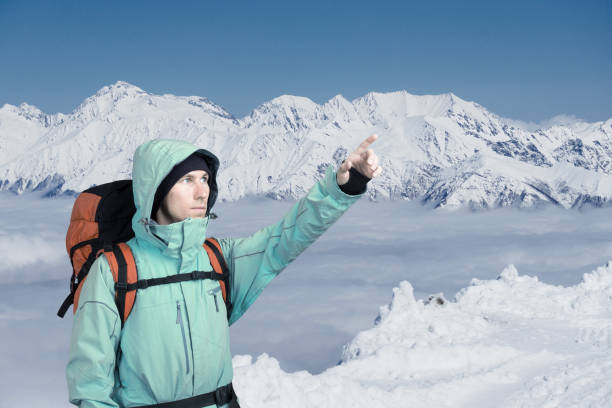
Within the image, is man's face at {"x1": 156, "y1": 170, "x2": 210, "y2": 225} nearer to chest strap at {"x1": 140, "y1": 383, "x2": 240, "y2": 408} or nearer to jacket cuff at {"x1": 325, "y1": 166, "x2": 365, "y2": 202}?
jacket cuff at {"x1": 325, "y1": 166, "x2": 365, "y2": 202}

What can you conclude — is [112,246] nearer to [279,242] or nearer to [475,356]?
[279,242]

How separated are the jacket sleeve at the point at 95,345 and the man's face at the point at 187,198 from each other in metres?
0.59

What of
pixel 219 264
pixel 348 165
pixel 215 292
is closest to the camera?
pixel 348 165

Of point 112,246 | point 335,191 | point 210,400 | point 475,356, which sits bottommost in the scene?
point 475,356

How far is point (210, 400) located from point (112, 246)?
1274 millimetres

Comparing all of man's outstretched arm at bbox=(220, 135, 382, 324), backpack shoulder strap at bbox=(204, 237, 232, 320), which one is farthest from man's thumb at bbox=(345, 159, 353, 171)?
backpack shoulder strap at bbox=(204, 237, 232, 320)

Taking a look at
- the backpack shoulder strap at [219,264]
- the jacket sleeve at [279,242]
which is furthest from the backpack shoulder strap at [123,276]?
the jacket sleeve at [279,242]

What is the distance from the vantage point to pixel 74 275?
3.64 meters

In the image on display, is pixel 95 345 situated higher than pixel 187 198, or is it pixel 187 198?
pixel 187 198

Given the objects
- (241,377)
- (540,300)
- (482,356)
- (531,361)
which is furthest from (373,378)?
(540,300)

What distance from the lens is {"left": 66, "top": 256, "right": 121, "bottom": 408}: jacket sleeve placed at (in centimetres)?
322

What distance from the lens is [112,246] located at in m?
3.42

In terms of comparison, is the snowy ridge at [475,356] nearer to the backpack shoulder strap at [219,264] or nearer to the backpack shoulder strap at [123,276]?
the backpack shoulder strap at [219,264]

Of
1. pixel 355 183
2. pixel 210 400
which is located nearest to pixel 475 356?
pixel 210 400
